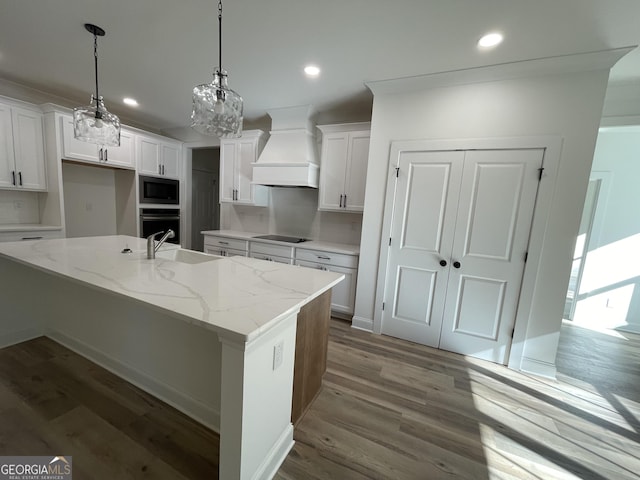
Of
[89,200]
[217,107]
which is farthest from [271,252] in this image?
[89,200]

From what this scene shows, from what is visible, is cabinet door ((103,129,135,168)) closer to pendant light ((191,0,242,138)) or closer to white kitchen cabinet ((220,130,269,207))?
white kitchen cabinet ((220,130,269,207))

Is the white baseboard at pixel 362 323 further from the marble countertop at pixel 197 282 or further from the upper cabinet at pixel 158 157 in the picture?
the upper cabinet at pixel 158 157

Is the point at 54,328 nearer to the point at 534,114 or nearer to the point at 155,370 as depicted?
the point at 155,370

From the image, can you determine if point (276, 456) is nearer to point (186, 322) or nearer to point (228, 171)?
point (186, 322)

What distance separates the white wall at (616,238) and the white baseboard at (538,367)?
2089 millimetres

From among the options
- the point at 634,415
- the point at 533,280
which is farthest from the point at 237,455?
the point at 634,415

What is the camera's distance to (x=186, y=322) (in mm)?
1464

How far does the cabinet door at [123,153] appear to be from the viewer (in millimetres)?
3723

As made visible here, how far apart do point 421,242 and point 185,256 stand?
2262 millimetres

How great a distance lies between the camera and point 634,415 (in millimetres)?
1873

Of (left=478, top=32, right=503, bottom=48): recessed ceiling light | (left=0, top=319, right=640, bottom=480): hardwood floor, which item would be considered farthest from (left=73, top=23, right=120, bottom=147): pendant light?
(left=478, top=32, right=503, bottom=48): recessed ceiling light

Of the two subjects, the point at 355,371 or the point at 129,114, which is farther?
the point at 129,114

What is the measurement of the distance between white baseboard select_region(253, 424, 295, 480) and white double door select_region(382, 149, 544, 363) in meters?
1.70

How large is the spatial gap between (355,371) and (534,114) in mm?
2682
